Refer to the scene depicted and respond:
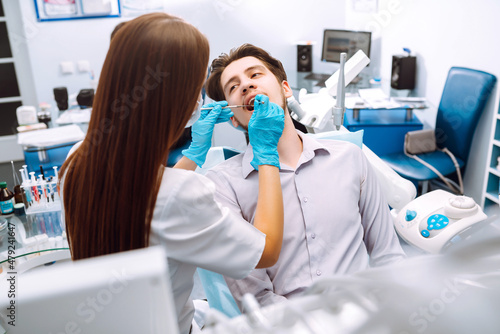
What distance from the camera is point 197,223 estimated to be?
92 centimetres

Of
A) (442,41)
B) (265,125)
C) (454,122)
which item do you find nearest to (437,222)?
(265,125)

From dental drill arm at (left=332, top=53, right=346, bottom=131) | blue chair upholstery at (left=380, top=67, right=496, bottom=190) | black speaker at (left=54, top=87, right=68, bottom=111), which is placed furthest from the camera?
black speaker at (left=54, top=87, right=68, bottom=111)

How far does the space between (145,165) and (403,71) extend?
3215 millimetres

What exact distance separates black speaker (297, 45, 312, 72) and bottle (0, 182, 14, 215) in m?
3.07

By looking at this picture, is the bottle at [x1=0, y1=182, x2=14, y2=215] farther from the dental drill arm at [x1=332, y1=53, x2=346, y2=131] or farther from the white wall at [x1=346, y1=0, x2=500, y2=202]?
the white wall at [x1=346, y1=0, x2=500, y2=202]

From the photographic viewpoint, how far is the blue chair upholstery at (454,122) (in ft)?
9.28

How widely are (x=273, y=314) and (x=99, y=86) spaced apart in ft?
2.07

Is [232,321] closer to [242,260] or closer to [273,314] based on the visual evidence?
[273,314]

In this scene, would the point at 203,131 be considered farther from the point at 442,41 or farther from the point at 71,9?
the point at 71,9

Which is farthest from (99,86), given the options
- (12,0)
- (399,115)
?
(12,0)

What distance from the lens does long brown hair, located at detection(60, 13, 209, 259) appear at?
85cm

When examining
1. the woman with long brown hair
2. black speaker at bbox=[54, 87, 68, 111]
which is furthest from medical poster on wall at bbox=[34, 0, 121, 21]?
the woman with long brown hair

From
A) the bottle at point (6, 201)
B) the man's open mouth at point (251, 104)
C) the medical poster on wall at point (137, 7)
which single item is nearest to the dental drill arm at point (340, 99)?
the man's open mouth at point (251, 104)

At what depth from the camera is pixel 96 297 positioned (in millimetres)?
387
